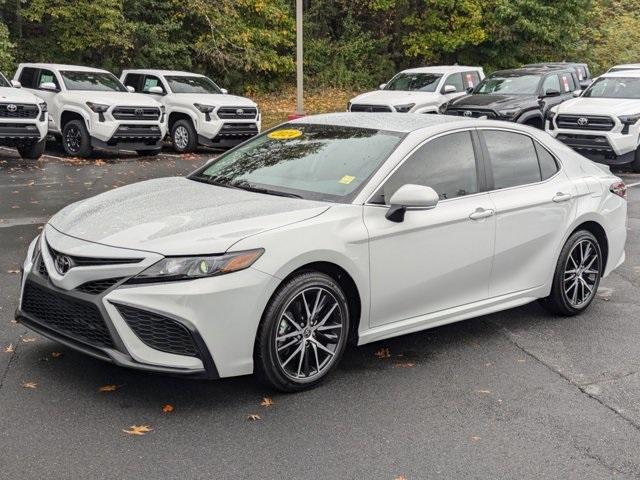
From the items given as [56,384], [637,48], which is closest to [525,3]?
[637,48]

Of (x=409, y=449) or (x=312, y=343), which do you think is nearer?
(x=409, y=449)

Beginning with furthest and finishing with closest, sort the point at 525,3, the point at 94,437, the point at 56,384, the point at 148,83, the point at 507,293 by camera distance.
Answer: the point at 525,3
the point at 148,83
the point at 507,293
the point at 56,384
the point at 94,437

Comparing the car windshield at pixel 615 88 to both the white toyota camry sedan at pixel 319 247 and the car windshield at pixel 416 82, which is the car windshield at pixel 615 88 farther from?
the white toyota camry sedan at pixel 319 247

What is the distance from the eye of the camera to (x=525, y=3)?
31.5m

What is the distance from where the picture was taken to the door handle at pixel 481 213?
5.68 metres

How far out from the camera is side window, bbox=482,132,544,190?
19.9 feet

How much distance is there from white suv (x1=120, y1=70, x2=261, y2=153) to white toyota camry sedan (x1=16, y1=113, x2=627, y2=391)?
482 inches

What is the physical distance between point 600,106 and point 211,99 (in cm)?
825

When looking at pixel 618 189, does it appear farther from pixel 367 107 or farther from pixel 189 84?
pixel 189 84

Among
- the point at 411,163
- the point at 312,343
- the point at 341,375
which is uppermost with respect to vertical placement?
the point at 411,163

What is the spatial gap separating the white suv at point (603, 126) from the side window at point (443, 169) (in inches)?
426

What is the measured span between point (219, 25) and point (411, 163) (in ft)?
76.7

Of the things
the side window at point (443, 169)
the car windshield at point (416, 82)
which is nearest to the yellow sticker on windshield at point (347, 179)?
the side window at point (443, 169)

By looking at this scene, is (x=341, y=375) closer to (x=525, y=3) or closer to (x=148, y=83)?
(x=148, y=83)
